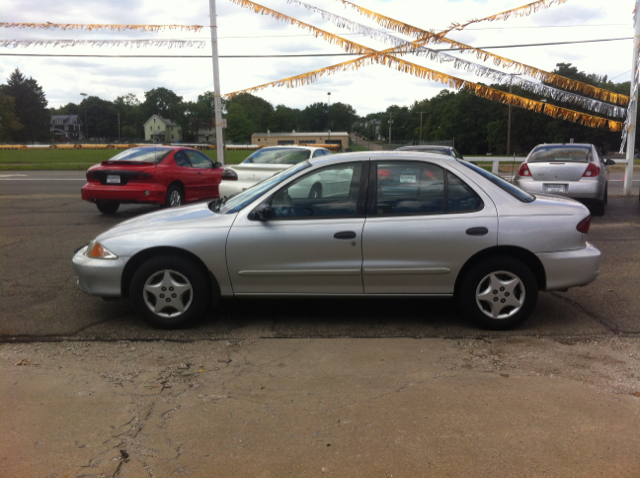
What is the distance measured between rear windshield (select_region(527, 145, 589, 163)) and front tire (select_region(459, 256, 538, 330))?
788cm

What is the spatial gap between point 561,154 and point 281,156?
5960 mm

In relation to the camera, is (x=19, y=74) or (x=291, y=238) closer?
(x=291, y=238)

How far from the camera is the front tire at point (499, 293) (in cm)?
490

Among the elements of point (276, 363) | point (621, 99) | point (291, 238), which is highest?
point (621, 99)

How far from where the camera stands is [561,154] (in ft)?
40.1

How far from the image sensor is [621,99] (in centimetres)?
1358

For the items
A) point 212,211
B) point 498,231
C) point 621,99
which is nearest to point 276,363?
point 212,211

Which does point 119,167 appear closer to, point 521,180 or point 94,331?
point 94,331

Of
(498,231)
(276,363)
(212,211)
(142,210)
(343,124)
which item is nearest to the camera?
(276,363)

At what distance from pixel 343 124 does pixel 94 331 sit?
128 m

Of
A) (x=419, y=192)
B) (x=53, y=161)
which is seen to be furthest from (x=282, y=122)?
(x=419, y=192)

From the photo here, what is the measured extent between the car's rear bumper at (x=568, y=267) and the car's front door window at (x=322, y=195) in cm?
170

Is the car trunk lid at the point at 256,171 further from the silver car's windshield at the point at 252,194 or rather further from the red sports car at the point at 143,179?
the silver car's windshield at the point at 252,194

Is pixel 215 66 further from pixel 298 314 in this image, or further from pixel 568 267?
pixel 568 267
